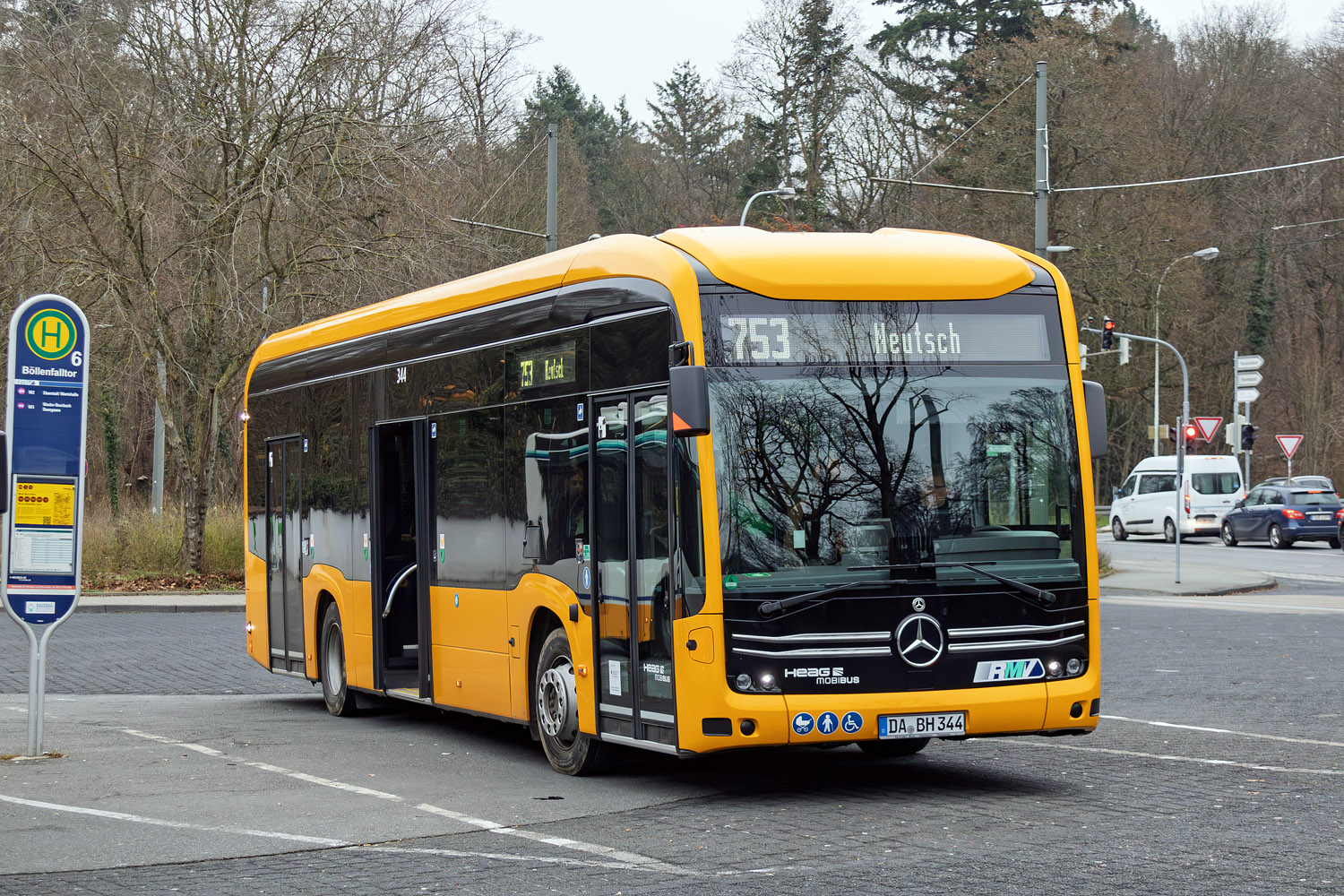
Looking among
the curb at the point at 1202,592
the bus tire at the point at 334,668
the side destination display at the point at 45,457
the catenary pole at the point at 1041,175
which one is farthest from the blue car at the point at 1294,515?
the side destination display at the point at 45,457

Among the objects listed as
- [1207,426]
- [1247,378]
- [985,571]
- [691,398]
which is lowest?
[985,571]

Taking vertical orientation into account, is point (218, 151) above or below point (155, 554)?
above

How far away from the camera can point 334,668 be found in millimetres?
13992

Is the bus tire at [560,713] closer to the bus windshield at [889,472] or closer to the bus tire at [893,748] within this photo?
the bus windshield at [889,472]

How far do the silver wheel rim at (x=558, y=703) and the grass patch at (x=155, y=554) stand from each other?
19.2 metres

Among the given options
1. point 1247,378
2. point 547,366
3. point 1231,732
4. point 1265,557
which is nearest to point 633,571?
point 547,366

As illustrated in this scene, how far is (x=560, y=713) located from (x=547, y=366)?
2062 millimetres

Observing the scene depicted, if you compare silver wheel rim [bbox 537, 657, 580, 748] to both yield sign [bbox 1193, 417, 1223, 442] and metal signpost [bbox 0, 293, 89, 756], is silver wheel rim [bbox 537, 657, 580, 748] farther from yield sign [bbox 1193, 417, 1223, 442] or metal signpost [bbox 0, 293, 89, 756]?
yield sign [bbox 1193, 417, 1223, 442]

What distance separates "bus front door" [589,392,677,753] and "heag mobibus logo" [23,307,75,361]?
11.9ft

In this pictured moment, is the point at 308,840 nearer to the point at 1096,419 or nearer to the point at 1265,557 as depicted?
the point at 1096,419

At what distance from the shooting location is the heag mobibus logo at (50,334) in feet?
36.3

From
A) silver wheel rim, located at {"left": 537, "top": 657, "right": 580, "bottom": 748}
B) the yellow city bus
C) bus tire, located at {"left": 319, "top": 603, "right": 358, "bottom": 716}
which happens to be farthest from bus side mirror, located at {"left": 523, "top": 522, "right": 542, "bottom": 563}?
bus tire, located at {"left": 319, "top": 603, "right": 358, "bottom": 716}

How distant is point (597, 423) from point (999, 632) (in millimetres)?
2519

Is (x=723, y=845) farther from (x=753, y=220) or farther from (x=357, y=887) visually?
(x=753, y=220)
